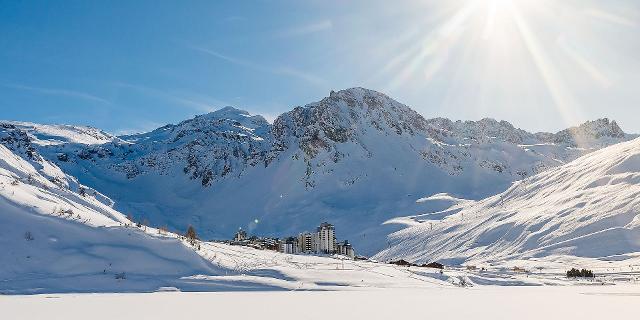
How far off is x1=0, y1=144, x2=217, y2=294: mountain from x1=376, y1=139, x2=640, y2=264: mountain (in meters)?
60.1

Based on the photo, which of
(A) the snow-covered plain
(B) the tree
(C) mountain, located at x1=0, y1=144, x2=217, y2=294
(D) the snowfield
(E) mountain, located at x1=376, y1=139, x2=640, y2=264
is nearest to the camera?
(A) the snow-covered plain

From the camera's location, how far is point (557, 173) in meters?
119

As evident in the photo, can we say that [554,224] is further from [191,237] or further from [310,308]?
[310,308]

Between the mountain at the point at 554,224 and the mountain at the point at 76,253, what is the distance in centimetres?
6006

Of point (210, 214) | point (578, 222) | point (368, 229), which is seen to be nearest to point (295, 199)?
point (210, 214)

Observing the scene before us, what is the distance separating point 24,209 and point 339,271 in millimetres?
12843

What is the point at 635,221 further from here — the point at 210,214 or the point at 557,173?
the point at 210,214

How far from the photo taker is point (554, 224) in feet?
277

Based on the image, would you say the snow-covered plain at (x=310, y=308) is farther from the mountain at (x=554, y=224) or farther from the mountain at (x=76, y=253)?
the mountain at (x=554, y=224)

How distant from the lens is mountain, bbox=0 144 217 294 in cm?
1750

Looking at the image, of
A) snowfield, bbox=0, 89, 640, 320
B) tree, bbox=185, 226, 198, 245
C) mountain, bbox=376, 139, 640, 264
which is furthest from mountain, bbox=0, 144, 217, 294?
mountain, bbox=376, 139, 640, 264

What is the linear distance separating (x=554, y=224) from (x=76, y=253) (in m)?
79.2

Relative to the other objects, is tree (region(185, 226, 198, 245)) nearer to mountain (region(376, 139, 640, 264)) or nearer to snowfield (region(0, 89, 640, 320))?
snowfield (region(0, 89, 640, 320))

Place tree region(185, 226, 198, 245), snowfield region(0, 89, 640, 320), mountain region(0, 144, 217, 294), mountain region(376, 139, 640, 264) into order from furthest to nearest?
mountain region(376, 139, 640, 264) < tree region(185, 226, 198, 245) < mountain region(0, 144, 217, 294) < snowfield region(0, 89, 640, 320)
